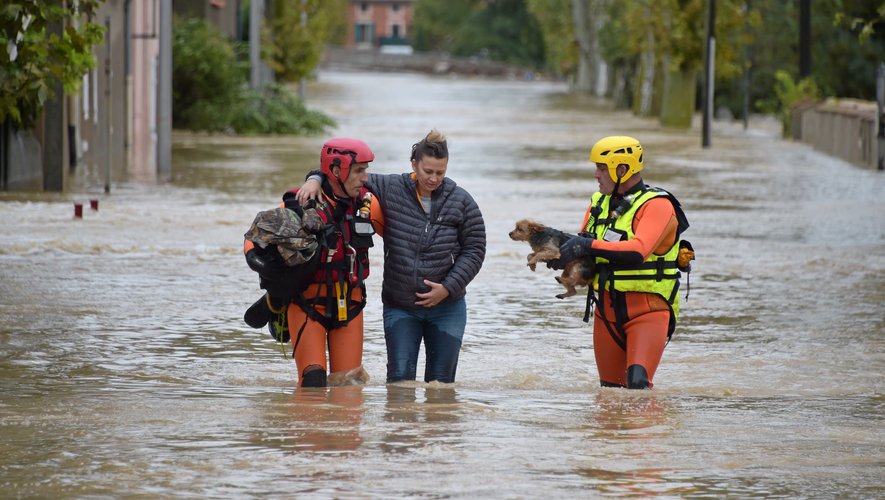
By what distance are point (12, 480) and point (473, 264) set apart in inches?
103

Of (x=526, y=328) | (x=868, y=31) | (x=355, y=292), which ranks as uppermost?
(x=868, y=31)

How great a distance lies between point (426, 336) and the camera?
8812 millimetres

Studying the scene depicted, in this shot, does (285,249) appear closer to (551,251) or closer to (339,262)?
(339,262)

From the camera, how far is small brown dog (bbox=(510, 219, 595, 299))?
8531mm

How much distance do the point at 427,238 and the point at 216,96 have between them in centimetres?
3222

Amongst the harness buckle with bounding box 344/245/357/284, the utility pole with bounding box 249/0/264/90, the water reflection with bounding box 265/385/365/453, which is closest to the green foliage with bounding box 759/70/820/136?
the utility pole with bounding box 249/0/264/90

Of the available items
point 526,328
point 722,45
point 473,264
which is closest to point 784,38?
point 722,45

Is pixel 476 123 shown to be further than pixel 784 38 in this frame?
No

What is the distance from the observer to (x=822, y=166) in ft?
105

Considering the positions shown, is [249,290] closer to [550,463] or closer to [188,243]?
[188,243]

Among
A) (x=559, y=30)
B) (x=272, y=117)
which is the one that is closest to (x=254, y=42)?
(x=272, y=117)

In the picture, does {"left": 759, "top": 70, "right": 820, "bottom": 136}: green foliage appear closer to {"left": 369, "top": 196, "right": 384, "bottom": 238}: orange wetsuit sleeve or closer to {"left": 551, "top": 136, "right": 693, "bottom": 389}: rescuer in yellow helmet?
{"left": 551, "top": 136, "right": 693, "bottom": 389}: rescuer in yellow helmet

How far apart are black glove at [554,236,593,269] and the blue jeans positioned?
561 millimetres

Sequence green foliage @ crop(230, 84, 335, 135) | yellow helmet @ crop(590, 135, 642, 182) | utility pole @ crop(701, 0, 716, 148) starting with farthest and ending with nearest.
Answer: green foliage @ crop(230, 84, 335, 135)
utility pole @ crop(701, 0, 716, 148)
yellow helmet @ crop(590, 135, 642, 182)
